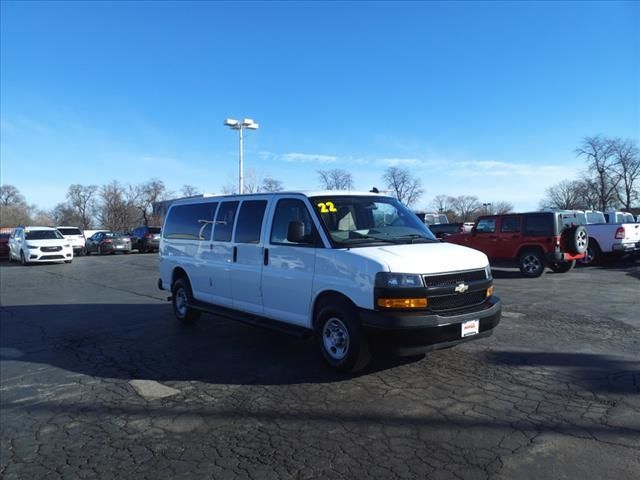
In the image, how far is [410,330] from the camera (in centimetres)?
464

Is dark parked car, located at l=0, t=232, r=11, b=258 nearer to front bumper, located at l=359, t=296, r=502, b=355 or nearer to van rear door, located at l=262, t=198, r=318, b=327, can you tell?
van rear door, located at l=262, t=198, r=318, b=327

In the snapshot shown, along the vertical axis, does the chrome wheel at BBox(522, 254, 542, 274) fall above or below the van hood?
below

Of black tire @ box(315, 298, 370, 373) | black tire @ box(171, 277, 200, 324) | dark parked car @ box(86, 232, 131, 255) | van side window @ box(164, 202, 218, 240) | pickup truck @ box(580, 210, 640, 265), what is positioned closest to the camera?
black tire @ box(315, 298, 370, 373)

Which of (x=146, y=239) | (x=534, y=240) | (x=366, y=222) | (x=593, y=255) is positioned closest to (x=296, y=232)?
(x=366, y=222)

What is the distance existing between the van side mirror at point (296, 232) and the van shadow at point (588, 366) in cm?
273

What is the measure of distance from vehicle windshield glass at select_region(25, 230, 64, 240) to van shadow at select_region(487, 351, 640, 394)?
22809 mm

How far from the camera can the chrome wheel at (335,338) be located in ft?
16.8

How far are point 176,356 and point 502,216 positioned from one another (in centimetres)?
1157

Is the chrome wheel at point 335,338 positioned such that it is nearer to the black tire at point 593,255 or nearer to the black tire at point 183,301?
the black tire at point 183,301

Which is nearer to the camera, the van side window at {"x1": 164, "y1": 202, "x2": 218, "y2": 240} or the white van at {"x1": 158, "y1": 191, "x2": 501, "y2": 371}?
the white van at {"x1": 158, "y1": 191, "x2": 501, "y2": 371}

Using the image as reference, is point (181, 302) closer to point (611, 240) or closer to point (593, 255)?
point (611, 240)

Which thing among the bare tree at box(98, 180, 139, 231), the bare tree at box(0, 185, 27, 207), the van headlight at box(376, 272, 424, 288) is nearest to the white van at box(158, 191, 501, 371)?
the van headlight at box(376, 272, 424, 288)

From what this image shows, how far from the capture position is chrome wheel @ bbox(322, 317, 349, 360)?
16.8 feet

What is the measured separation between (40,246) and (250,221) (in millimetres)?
19457
